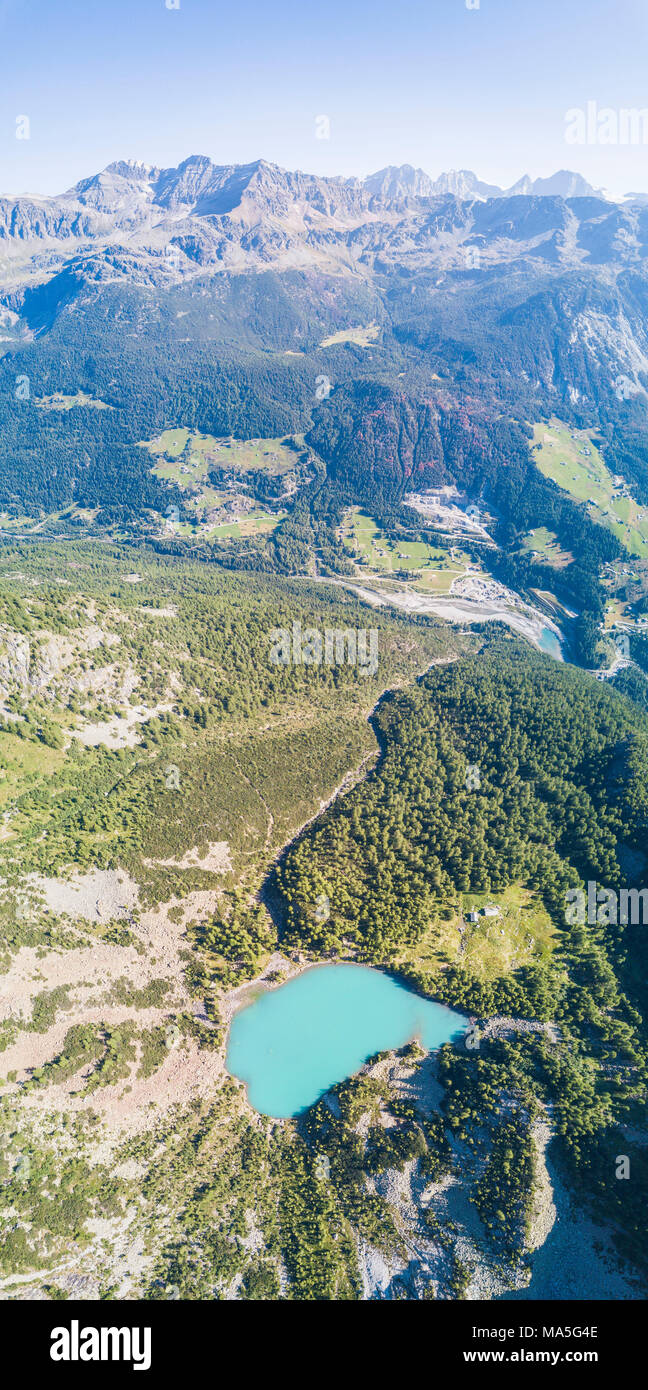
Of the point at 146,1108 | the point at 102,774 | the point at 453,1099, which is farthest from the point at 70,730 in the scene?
the point at 453,1099

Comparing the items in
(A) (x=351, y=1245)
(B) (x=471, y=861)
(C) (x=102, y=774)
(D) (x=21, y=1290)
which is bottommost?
(A) (x=351, y=1245)

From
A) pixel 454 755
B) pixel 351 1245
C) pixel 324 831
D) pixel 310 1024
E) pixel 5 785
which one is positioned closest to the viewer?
pixel 351 1245

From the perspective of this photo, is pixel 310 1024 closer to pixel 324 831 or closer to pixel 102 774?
pixel 324 831

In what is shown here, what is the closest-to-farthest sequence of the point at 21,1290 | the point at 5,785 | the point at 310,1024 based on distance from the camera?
1. the point at 21,1290
2. the point at 310,1024
3. the point at 5,785

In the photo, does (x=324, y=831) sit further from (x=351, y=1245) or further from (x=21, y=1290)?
(x=21, y=1290)

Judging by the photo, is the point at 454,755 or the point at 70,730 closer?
the point at 70,730

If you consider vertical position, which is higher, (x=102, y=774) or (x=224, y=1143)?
(x=102, y=774)

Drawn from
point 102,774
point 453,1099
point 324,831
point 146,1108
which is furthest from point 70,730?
point 453,1099
